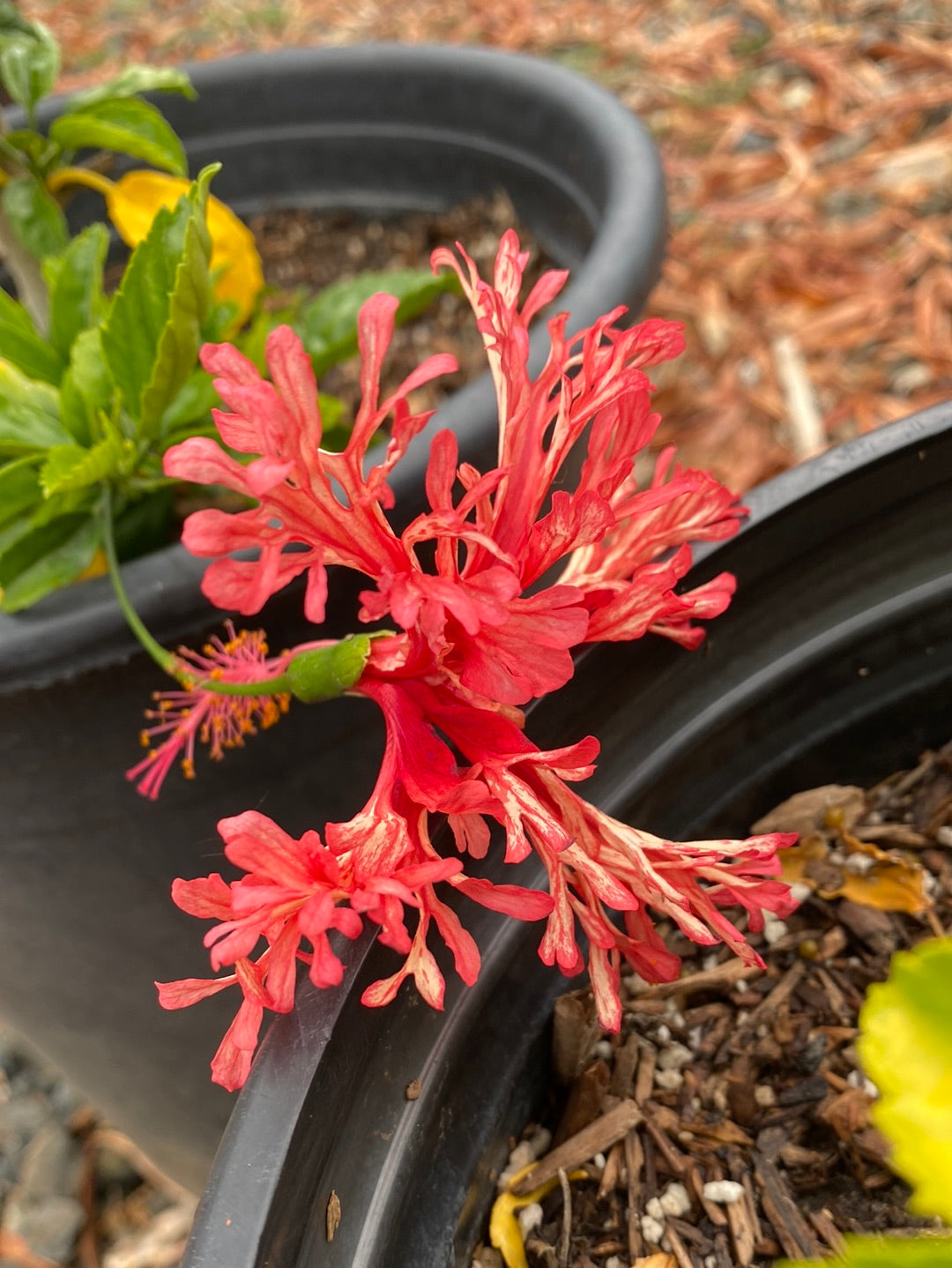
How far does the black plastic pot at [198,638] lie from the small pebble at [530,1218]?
216 mm

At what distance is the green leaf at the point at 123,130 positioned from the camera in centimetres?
65

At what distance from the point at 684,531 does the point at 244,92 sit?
770mm

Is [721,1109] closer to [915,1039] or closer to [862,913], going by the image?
[862,913]

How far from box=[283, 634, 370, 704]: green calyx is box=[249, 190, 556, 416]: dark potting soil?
1.90ft

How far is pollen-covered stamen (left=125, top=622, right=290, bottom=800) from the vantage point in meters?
0.51

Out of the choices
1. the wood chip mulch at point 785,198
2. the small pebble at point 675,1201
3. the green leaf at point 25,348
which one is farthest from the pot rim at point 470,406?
the wood chip mulch at point 785,198

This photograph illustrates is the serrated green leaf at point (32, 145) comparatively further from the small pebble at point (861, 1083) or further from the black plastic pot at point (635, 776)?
the small pebble at point (861, 1083)

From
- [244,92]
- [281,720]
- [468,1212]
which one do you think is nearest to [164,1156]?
[281,720]

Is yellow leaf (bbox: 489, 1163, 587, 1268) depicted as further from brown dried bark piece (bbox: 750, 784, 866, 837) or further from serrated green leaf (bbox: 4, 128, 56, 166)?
serrated green leaf (bbox: 4, 128, 56, 166)

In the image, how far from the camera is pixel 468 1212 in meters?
0.41

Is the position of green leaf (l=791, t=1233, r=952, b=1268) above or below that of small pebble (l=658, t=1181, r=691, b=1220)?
above

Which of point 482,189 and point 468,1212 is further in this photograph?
point 482,189

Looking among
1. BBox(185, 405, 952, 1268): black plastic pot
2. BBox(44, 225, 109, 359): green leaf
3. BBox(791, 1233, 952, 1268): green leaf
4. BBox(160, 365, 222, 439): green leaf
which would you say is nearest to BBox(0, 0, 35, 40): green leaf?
BBox(44, 225, 109, 359): green leaf

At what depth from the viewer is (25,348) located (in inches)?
23.4
